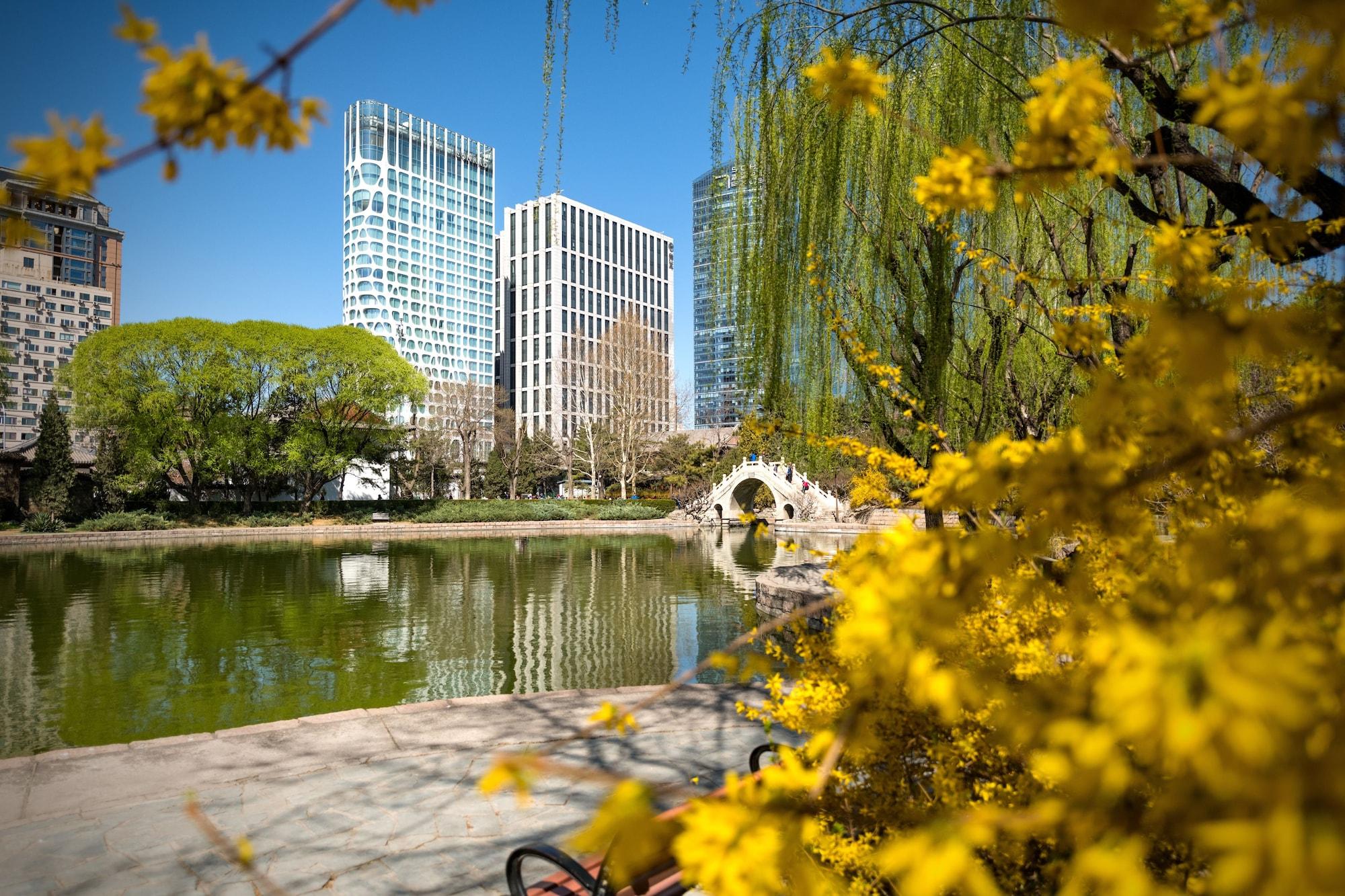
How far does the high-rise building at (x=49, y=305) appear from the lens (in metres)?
60.8

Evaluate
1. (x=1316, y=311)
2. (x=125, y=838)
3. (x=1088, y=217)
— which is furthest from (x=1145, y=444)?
(x=125, y=838)

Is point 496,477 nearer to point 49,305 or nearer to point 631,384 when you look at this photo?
point 631,384

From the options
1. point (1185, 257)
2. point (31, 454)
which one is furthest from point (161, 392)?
point (1185, 257)

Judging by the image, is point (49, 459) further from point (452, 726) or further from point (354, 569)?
point (452, 726)

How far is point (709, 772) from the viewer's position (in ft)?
11.4

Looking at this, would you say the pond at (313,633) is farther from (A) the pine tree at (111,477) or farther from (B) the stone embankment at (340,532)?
(A) the pine tree at (111,477)

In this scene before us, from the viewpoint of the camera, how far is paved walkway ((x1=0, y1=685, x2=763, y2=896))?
2.65 m

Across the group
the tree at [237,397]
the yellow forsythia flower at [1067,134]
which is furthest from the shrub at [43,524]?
the yellow forsythia flower at [1067,134]

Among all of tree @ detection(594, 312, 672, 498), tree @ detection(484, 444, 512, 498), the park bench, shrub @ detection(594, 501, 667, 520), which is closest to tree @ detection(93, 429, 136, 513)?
shrub @ detection(594, 501, 667, 520)

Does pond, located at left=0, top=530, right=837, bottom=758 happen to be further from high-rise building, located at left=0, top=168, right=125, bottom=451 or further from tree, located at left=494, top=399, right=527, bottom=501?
high-rise building, located at left=0, top=168, right=125, bottom=451

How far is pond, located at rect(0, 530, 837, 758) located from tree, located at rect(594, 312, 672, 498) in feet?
62.3

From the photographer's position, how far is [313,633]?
9.34m

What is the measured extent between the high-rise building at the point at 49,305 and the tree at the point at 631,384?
4730cm

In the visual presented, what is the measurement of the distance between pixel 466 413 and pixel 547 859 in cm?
3966
